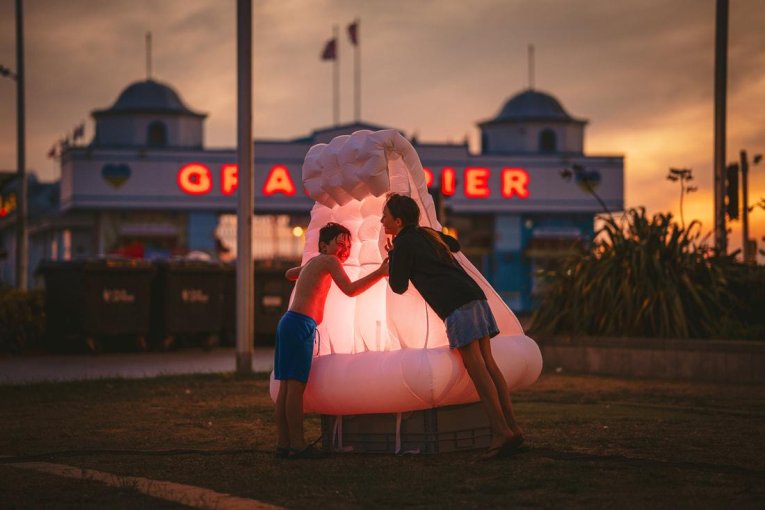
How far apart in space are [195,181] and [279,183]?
3742 mm

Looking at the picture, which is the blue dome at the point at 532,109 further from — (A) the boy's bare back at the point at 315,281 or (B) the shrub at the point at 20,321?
(A) the boy's bare back at the point at 315,281

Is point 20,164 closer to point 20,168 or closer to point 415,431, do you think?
point 20,168

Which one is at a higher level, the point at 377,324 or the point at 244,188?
the point at 244,188

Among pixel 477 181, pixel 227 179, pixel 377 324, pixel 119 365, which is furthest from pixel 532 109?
pixel 377 324

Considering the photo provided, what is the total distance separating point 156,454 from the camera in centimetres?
872

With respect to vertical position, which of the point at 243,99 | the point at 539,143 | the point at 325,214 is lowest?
the point at 325,214

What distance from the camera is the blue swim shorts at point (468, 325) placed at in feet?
26.3

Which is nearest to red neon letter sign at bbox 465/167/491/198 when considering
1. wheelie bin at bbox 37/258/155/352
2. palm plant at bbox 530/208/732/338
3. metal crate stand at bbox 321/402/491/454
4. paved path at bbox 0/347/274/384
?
paved path at bbox 0/347/274/384

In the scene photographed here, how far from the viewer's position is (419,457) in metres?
8.29

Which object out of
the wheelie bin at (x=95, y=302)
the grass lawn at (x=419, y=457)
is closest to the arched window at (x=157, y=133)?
the wheelie bin at (x=95, y=302)

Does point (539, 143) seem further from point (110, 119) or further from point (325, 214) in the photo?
point (325, 214)

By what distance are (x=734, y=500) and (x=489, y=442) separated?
2.47 metres

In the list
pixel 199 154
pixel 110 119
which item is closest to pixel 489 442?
pixel 199 154

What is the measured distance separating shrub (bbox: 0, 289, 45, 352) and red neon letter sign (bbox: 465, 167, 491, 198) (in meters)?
36.5
